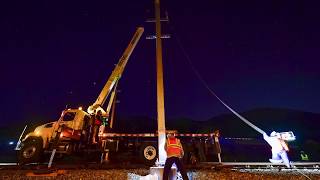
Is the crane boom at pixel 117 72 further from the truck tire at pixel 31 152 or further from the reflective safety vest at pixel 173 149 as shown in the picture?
the reflective safety vest at pixel 173 149

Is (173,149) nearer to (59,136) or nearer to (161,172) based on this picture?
(161,172)

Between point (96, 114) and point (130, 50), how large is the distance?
5097 mm

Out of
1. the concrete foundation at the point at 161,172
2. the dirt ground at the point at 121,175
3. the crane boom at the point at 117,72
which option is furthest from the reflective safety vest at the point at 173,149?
the crane boom at the point at 117,72

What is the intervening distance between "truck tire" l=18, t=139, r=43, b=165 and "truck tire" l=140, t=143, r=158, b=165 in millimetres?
4985

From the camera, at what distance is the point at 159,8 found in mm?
9203

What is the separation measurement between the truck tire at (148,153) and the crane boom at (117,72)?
3633 mm

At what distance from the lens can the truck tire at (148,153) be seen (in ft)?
40.3

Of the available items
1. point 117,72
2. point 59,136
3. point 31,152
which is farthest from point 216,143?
point 31,152

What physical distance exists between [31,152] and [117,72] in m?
6.69

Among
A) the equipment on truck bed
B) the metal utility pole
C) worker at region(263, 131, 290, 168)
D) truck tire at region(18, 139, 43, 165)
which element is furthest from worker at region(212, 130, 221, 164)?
truck tire at region(18, 139, 43, 165)

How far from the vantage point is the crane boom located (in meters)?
14.9

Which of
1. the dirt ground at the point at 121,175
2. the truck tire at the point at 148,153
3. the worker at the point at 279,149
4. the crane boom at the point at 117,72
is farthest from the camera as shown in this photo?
the crane boom at the point at 117,72

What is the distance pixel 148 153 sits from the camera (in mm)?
12414

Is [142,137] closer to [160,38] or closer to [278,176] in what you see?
[160,38]
